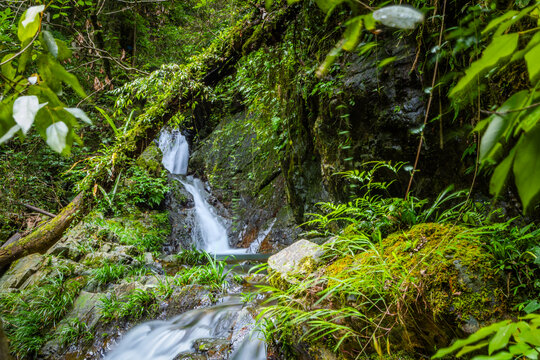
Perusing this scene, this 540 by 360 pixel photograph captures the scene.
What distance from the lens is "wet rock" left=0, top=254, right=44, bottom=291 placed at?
3.87 meters

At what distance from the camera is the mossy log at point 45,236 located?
3.87m

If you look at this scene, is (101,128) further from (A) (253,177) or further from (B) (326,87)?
(B) (326,87)

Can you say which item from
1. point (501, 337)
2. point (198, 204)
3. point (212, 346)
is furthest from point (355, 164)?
point (198, 204)

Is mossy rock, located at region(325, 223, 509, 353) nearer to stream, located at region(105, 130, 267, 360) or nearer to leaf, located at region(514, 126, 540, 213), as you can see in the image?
stream, located at region(105, 130, 267, 360)

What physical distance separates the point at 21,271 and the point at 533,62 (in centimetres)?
576

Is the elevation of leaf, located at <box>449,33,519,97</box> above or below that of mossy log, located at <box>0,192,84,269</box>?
above

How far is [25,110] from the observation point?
465 millimetres

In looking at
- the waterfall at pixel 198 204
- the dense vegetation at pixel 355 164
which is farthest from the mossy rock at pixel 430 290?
the waterfall at pixel 198 204

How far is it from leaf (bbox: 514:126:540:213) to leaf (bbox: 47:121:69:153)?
74 cm

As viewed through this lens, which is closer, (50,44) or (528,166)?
(528,166)

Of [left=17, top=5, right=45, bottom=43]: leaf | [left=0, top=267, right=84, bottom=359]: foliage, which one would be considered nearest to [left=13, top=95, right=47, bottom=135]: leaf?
[left=17, top=5, right=45, bottom=43]: leaf

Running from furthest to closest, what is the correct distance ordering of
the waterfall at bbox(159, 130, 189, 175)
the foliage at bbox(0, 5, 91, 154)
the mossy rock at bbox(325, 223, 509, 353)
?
the waterfall at bbox(159, 130, 189, 175) < the mossy rock at bbox(325, 223, 509, 353) < the foliage at bbox(0, 5, 91, 154)

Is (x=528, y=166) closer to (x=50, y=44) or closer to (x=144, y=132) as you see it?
(x=50, y=44)

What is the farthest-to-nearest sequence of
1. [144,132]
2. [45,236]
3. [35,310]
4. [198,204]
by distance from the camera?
[198,204] < [144,132] < [45,236] < [35,310]
